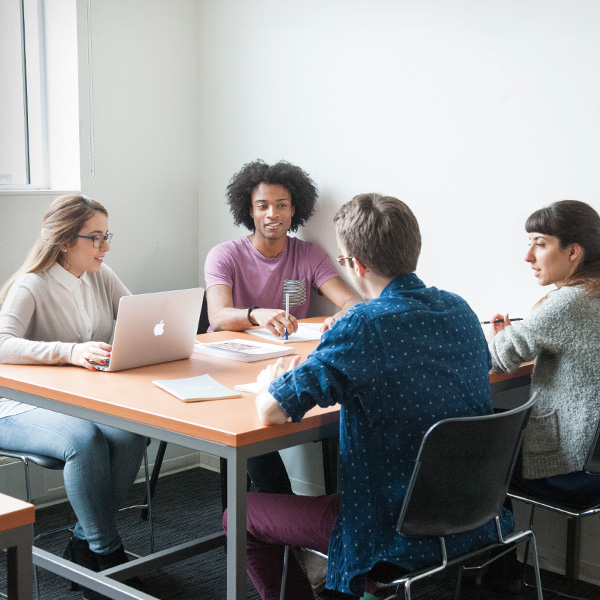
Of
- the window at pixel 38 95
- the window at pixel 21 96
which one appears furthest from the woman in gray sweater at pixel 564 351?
the window at pixel 21 96

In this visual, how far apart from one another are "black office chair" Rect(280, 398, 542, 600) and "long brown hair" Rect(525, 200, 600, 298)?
27.6 inches

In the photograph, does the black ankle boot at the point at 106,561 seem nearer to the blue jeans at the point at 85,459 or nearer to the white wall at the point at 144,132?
the blue jeans at the point at 85,459

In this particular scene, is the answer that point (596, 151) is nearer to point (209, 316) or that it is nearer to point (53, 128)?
point (209, 316)

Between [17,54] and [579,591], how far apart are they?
3025mm

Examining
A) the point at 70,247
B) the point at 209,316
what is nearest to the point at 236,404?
the point at 70,247

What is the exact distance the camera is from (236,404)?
1.94 meters

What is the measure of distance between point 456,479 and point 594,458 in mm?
632

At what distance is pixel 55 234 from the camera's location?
262cm

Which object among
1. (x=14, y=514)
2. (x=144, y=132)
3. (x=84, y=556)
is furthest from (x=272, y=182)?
(x=14, y=514)

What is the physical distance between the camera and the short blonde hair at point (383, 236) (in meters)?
1.78

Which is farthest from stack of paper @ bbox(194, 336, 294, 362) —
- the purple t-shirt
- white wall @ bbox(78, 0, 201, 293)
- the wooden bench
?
the wooden bench

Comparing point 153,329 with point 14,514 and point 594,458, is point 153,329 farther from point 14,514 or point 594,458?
point 594,458

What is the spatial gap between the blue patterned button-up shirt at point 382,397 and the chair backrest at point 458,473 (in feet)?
0.17

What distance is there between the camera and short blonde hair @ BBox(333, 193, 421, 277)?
178cm
